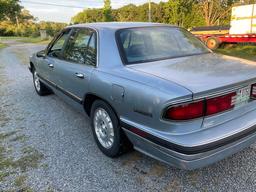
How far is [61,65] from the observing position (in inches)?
161

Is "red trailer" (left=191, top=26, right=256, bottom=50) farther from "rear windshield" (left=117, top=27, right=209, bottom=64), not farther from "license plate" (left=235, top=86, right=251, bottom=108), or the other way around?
"license plate" (left=235, top=86, right=251, bottom=108)

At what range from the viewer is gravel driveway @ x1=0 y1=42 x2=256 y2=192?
2727 millimetres

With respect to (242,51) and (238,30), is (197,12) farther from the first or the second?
(242,51)

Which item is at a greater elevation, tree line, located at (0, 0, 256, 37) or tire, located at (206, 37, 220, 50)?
tree line, located at (0, 0, 256, 37)

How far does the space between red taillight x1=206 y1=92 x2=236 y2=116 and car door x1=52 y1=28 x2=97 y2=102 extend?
1.51 m

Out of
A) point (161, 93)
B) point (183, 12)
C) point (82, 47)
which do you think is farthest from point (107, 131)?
point (183, 12)

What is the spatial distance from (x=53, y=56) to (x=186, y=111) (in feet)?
9.92

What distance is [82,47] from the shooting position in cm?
368

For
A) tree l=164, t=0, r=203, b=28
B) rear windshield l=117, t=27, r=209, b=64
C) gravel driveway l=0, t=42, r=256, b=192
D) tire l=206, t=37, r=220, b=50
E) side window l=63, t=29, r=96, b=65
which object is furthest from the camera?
tree l=164, t=0, r=203, b=28

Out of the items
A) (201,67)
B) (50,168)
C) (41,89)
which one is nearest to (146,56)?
(201,67)

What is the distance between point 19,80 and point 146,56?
581 cm

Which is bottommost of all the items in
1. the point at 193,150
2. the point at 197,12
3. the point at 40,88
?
the point at 40,88

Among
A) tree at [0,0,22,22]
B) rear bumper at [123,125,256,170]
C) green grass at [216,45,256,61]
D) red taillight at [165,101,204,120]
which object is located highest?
tree at [0,0,22,22]

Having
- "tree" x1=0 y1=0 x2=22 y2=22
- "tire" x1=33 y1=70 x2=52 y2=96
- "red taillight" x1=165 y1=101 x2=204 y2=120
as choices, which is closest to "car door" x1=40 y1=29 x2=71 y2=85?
"tire" x1=33 y1=70 x2=52 y2=96
